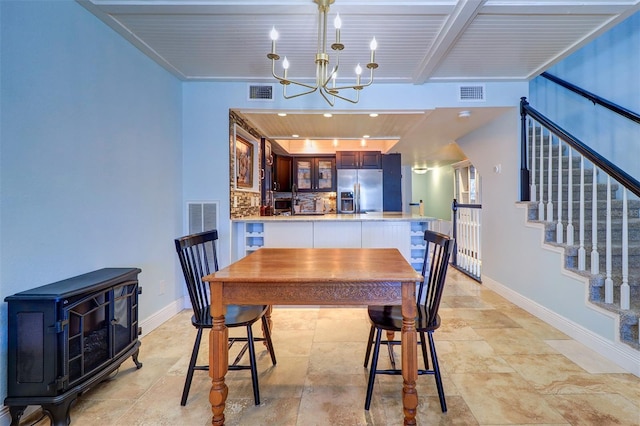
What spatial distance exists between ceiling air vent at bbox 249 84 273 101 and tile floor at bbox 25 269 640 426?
245 centimetres

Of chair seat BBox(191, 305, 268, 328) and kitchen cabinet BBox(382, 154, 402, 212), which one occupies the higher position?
kitchen cabinet BBox(382, 154, 402, 212)

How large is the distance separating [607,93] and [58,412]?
516 centimetres

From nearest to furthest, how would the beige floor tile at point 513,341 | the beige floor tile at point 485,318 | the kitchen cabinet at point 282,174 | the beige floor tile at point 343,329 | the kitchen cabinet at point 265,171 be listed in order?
the beige floor tile at point 513,341
the beige floor tile at point 343,329
the beige floor tile at point 485,318
the kitchen cabinet at point 265,171
the kitchen cabinet at point 282,174

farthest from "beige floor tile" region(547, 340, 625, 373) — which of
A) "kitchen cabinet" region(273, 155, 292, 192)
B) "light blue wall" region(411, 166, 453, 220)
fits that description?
"light blue wall" region(411, 166, 453, 220)

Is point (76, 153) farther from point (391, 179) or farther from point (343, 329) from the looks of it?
point (391, 179)

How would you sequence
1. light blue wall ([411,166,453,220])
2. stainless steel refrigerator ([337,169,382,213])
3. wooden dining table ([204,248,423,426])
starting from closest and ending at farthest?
wooden dining table ([204,248,423,426]) → stainless steel refrigerator ([337,169,382,213]) → light blue wall ([411,166,453,220])

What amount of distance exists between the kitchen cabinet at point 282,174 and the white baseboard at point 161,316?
126 inches

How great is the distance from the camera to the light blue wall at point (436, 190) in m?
8.43

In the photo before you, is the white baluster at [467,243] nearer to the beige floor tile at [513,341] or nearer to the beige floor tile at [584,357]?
the beige floor tile at [513,341]

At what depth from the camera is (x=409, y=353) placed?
58.0 inches

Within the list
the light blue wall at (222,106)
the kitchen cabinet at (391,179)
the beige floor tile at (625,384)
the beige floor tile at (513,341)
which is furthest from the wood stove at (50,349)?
Answer: the kitchen cabinet at (391,179)

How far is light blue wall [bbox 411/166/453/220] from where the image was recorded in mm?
8430

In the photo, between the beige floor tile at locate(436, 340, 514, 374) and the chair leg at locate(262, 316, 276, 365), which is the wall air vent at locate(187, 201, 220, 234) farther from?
the beige floor tile at locate(436, 340, 514, 374)

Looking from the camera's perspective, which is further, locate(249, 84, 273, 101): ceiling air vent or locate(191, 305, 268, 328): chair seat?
locate(249, 84, 273, 101): ceiling air vent
